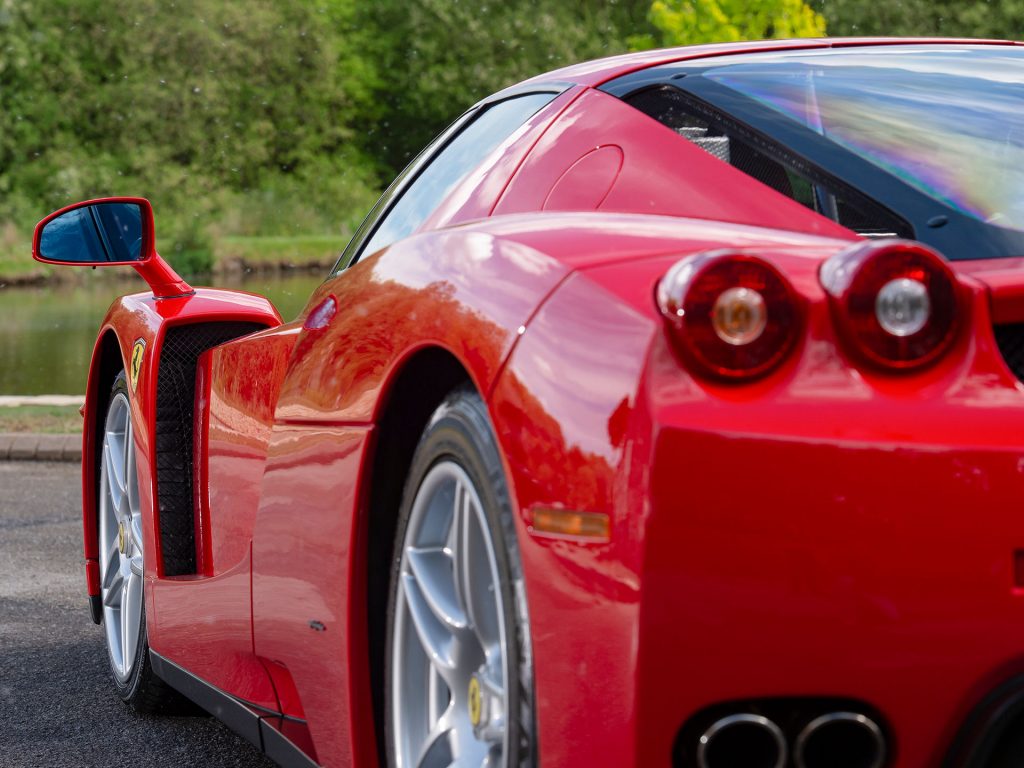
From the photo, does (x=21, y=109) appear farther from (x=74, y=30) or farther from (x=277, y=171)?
(x=277, y=171)

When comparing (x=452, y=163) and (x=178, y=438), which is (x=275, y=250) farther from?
(x=452, y=163)

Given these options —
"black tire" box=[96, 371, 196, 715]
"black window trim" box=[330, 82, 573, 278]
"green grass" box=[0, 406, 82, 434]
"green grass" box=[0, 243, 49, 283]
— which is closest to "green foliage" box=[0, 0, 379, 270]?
"green grass" box=[0, 243, 49, 283]

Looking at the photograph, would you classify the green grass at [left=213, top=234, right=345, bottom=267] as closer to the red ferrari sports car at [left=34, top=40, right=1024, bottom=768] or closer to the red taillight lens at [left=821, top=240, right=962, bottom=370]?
the red ferrari sports car at [left=34, top=40, right=1024, bottom=768]

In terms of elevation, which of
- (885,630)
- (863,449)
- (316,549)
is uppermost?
(863,449)

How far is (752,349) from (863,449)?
175mm

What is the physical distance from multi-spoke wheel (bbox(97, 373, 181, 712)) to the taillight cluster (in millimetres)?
2536

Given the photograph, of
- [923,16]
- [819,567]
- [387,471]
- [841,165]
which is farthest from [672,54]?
[923,16]

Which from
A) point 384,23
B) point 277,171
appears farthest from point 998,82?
point 384,23

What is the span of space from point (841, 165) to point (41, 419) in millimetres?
10592

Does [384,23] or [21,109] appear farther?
[384,23]

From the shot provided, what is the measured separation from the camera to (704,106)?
105 inches

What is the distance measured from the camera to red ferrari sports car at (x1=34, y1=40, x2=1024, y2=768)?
5.99 ft

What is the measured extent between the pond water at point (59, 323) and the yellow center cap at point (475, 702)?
12053mm

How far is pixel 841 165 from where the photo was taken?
245 cm
